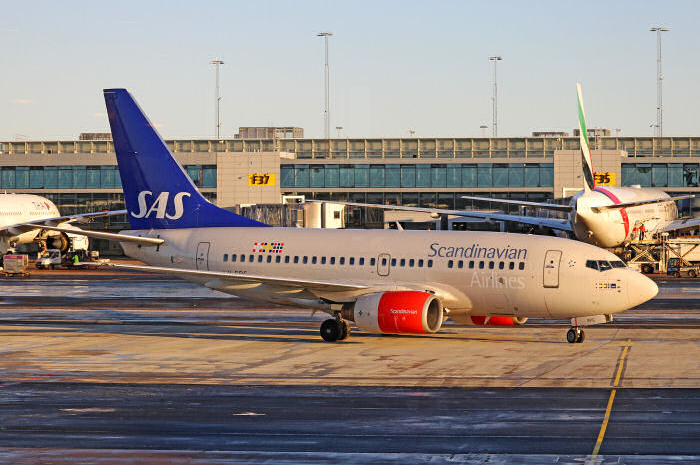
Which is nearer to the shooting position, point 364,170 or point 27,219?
point 27,219

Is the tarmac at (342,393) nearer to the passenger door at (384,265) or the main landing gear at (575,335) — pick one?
the main landing gear at (575,335)

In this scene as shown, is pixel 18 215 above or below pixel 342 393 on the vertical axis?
above

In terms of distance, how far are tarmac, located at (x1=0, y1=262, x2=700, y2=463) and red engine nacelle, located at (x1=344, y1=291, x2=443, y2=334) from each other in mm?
908

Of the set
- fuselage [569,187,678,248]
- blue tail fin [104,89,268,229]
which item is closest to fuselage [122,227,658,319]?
blue tail fin [104,89,268,229]

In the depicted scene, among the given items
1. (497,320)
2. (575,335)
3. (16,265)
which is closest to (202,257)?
(497,320)

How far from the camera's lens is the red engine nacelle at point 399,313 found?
35.6m

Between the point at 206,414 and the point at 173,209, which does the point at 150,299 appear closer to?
the point at 173,209

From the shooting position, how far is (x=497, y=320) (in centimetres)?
3941

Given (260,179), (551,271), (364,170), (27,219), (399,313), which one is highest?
(364,170)

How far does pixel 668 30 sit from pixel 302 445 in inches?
4691

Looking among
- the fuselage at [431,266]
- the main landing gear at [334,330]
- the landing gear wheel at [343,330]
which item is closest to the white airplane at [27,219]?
the fuselage at [431,266]

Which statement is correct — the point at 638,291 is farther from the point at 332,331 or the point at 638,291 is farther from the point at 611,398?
the point at 332,331

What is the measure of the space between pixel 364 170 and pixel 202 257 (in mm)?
72173

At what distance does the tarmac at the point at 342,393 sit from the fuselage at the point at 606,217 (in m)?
27.6
